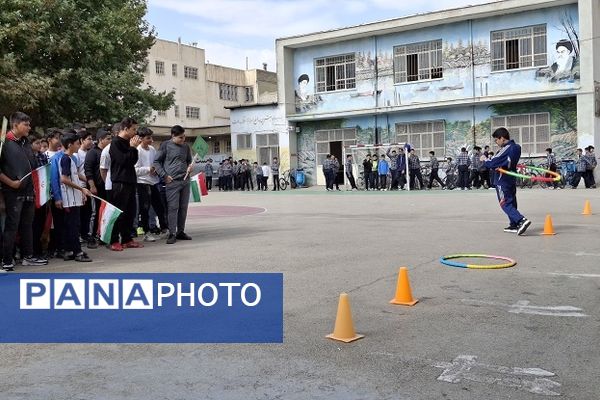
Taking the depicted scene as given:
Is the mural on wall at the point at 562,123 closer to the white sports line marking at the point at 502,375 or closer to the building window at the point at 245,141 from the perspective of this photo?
the building window at the point at 245,141

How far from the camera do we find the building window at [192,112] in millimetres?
58188

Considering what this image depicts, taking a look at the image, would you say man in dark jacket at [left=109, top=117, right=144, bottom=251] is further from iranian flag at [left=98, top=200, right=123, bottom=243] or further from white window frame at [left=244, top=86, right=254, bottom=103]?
white window frame at [left=244, top=86, right=254, bottom=103]

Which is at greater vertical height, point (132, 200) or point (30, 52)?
point (30, 52)

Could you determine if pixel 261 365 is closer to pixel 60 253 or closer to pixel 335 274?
pixel 335 274

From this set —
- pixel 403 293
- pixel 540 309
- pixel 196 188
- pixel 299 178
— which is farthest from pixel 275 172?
pixel 540 309

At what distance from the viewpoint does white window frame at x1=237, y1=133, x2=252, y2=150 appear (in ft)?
128

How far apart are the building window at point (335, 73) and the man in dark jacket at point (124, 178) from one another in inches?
1018

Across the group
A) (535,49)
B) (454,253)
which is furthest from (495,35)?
(454,253)

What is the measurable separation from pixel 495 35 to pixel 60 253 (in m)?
26.1

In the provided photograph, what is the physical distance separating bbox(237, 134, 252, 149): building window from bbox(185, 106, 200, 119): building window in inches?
785

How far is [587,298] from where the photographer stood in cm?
661

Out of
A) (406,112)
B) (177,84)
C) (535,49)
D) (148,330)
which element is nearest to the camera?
(148,330)

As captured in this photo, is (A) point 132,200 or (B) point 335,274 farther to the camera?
(A) point 132,200

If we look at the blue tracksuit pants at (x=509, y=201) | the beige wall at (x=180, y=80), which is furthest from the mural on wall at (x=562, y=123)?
the beige wall at (x=180, y=80)
